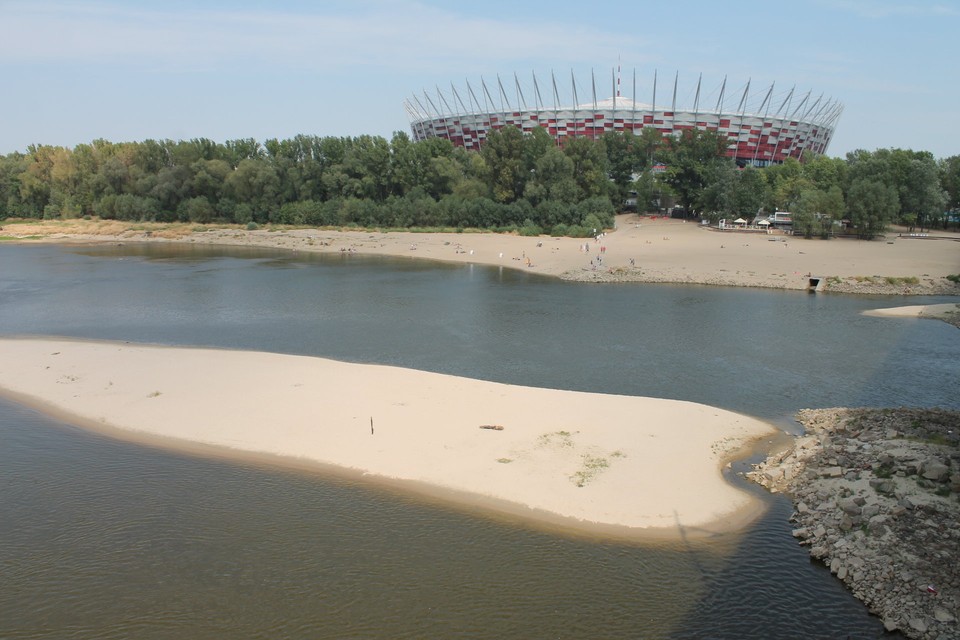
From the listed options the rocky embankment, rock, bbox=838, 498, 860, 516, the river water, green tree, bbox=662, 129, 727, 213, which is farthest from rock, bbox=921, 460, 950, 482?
green tree, bbox=662, 129, 727, 213

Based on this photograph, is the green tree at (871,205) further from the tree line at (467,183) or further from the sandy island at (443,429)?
the sandy island at (443,429)

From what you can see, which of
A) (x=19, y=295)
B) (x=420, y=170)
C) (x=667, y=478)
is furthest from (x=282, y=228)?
(x=667, y=478)

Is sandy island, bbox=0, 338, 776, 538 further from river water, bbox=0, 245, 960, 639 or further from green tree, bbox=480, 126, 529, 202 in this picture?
green tree, bbox=480, 126, 529, 202

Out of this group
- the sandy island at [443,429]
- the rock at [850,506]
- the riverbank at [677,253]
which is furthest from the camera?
the riverbank at [677,253]

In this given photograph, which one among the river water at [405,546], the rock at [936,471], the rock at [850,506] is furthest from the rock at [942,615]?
the rock at [936,471]

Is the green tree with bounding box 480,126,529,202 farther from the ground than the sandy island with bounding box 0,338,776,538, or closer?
farther from the ground

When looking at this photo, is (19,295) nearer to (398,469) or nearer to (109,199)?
(398,469)

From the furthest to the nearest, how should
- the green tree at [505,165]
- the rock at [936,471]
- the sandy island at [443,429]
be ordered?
the green tree at [505,165] < the sandy island at [443,429] < the rock at [936,471]
